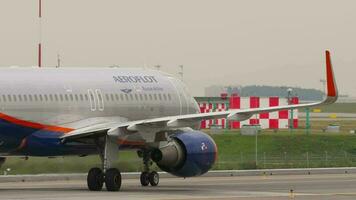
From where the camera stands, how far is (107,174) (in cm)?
3669

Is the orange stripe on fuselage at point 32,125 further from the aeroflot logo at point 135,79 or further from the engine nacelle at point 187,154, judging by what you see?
the engine nacelle at point 187,154

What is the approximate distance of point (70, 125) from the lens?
124ft

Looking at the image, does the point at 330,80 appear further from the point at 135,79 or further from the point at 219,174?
the point at 219,174

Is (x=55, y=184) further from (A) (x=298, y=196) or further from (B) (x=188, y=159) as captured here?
(A) (x=298, y=196)

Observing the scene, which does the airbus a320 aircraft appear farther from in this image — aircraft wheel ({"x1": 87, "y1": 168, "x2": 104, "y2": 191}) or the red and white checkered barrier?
the red and white checkered barrier

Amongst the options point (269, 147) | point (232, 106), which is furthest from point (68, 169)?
point (232, 106)

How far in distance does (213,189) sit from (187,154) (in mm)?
1462

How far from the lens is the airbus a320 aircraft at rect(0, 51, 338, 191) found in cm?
3588

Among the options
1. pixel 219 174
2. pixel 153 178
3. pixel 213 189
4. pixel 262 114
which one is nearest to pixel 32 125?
pixel 153 178

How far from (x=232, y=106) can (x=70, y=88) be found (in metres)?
61.8

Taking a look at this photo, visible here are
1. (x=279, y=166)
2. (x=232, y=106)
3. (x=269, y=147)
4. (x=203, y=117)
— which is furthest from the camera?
(x=232, y=106)

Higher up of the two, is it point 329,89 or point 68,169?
point 329,89

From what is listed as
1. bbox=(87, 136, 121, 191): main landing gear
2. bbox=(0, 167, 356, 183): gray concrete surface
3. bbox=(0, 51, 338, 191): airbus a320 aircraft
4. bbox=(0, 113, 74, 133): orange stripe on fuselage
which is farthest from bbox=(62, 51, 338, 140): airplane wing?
bbox=(0, 167, 356, 183): gray concrete surface

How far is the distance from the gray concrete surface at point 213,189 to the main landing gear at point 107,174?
0.44 meters
